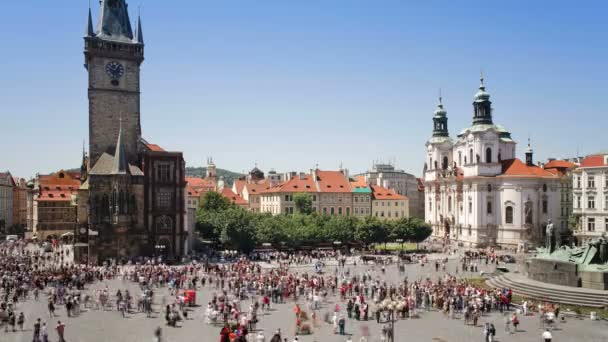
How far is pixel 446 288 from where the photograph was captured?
34812 millimetres

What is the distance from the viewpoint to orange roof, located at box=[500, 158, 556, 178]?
247 feet

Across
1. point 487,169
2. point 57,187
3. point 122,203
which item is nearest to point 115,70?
point 122,203

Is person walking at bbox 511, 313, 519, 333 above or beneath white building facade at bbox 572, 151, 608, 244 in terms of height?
beneath

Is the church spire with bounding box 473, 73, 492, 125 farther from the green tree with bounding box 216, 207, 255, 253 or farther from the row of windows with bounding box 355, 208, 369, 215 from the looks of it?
the green tree with bounding box 216, 207, 255, 253

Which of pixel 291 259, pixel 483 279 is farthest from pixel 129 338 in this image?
pixel 291 259

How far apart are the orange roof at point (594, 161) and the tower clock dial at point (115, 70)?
167ft

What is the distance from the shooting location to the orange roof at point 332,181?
95.1 m

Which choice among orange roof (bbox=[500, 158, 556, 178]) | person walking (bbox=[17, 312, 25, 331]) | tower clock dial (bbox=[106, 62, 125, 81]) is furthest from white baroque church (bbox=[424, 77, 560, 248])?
person walking (bbox=[17, 312, 25, 331])

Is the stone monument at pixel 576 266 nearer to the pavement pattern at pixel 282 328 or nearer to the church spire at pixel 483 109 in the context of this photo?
the pavement pattern at pixel 282 328

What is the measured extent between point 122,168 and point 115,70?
1119 cm

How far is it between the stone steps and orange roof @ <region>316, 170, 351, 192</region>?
194ft

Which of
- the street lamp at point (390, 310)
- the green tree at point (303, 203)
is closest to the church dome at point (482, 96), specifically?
the green tree at point (303, 203)

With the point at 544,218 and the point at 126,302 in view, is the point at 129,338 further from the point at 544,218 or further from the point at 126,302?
the point at 544,218

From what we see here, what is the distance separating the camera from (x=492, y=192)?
77438 mm
